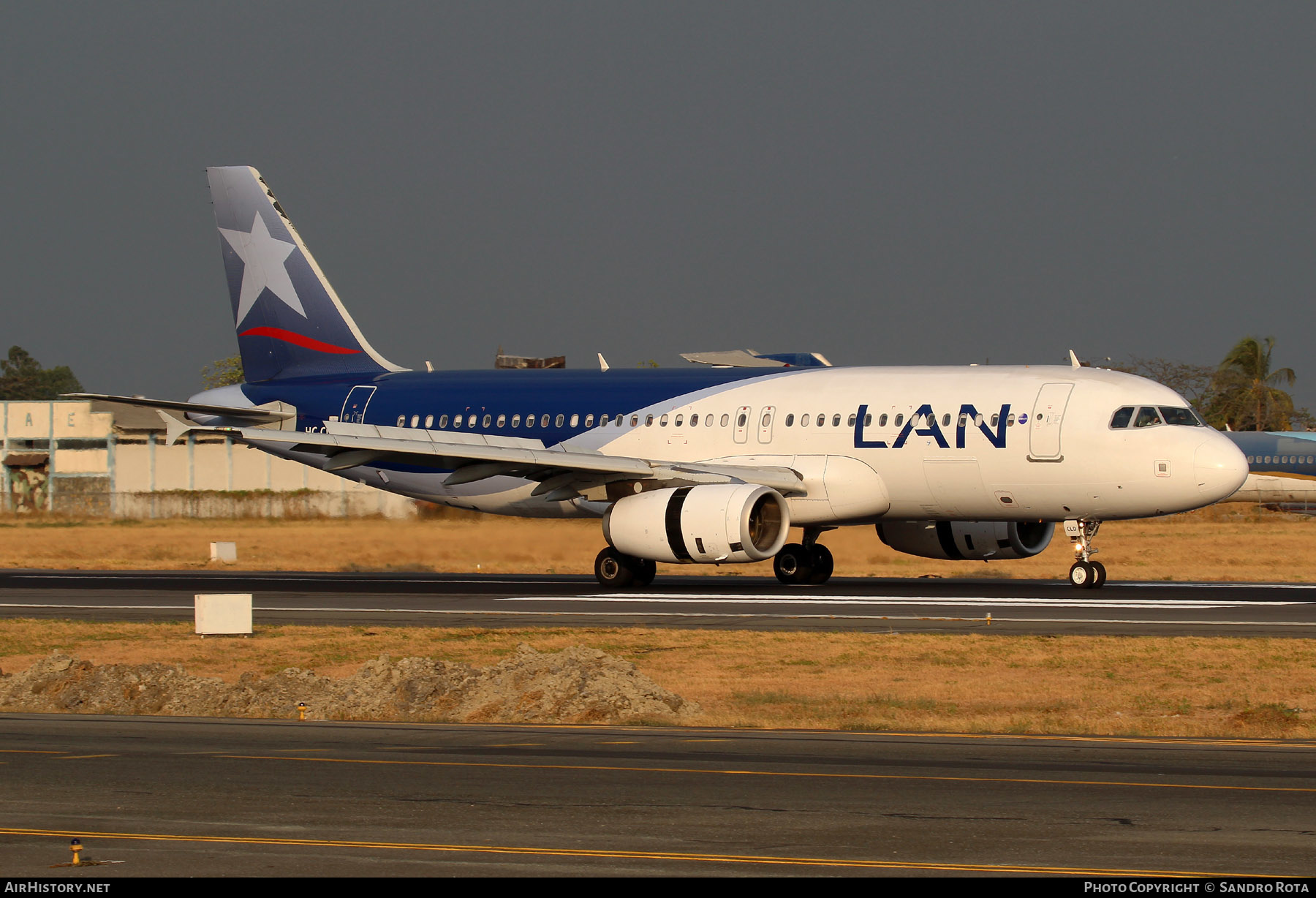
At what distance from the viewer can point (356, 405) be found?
41.7 meters

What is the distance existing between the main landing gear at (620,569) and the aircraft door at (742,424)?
3271 millimetres

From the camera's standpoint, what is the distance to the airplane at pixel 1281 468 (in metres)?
90.8

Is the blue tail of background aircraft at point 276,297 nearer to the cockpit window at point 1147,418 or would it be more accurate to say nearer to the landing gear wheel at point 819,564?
the landing gear wheel at point 819,564

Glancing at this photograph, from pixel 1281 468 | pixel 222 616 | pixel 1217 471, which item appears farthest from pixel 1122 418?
pixel 1281 468

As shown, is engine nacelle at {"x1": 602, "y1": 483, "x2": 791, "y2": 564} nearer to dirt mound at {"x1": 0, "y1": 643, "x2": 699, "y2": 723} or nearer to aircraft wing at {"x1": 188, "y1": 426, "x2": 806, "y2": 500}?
aircraft wing at {"x1": 188, "y1": 426, "x2": 806, "y2": 500}

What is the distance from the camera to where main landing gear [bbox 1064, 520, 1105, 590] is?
3353cm

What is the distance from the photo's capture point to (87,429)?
87.4 metres

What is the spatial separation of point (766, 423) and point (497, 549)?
8446 millimetres

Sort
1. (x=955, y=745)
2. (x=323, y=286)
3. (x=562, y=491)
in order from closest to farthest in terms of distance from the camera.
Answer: (x=955, y=745), (x=562, y=491), (x=323, y=286)

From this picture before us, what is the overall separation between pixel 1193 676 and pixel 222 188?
31520 mm

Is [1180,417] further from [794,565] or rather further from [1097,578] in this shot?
[794,565]

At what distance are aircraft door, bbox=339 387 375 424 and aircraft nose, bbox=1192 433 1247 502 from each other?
782 inches
